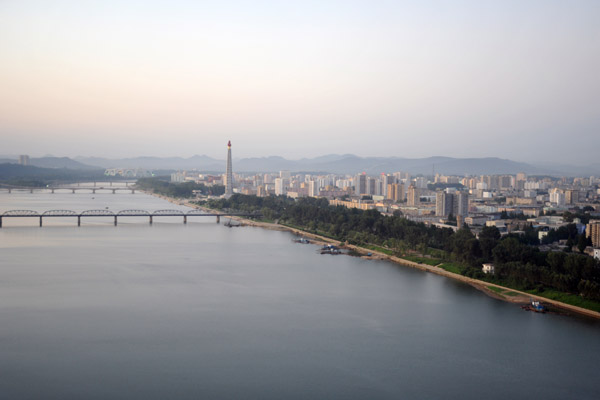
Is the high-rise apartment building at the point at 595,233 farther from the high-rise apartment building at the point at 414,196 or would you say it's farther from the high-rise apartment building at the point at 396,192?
the high-rise apartment building at the point at 396,192

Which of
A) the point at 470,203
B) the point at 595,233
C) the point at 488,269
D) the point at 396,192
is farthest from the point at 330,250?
the point at 396,192

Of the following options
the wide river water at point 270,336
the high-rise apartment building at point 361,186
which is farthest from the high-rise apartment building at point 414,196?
the wide river water at point 270,336

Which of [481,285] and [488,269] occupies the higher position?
[488,269]

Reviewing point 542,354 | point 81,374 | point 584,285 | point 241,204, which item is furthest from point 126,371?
point 241,204

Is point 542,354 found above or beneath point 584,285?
beneath

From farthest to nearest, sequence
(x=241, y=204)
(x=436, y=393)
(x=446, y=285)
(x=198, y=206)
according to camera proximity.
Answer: (x=198, y=206)
(x=241, y=204)
(x=446, y=285)
(x=436, y=393)

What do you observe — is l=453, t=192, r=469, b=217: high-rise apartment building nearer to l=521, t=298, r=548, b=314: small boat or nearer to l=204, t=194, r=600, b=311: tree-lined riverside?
l=204, t=194, r=600, b=311: tree-lined riverside

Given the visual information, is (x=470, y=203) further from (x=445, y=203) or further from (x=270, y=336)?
(x=270, y=336)

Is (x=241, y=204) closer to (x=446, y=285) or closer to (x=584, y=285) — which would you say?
(x=446, y=285)
